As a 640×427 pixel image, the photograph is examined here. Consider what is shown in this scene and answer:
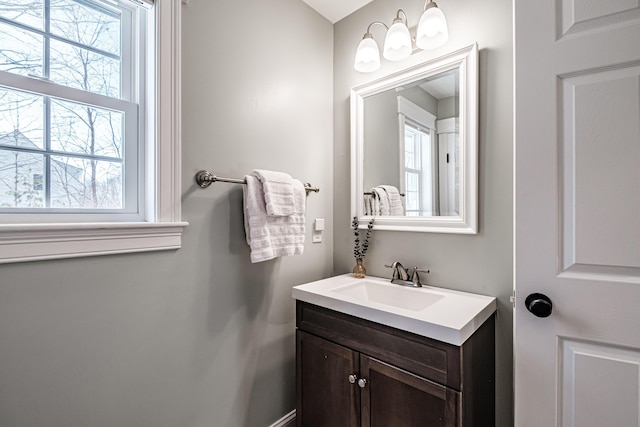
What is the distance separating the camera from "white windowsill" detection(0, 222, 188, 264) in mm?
856

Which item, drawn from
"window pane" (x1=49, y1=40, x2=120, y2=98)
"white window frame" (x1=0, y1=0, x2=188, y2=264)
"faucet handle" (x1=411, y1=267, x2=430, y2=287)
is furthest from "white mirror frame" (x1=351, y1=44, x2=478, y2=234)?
"window pane" (x1=49, y1=40, x2=120, y2=98)

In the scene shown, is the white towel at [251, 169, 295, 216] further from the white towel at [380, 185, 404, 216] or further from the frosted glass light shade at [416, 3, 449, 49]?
the frosted glass light shade at [416, 3, 449, 49]

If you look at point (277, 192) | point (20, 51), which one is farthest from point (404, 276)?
point (20, 51)

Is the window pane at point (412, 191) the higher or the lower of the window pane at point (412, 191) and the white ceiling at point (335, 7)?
the lower

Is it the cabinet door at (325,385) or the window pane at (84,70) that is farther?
the cabinet door at (325,385)

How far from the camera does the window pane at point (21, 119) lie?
0.91 m

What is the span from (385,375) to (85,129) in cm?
143

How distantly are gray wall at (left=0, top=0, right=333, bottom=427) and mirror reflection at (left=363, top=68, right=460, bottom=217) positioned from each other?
33 centimetres

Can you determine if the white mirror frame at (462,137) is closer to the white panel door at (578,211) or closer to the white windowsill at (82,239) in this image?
the white panel door at (578,211)

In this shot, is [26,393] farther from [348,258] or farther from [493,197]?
[493,197]

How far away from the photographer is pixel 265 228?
1365mm

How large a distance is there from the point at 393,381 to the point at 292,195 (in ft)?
2.95

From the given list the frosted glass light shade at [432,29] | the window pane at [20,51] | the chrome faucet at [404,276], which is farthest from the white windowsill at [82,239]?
the frosted glass light shade at [432,29]

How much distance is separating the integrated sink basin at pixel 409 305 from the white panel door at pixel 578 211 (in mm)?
198
